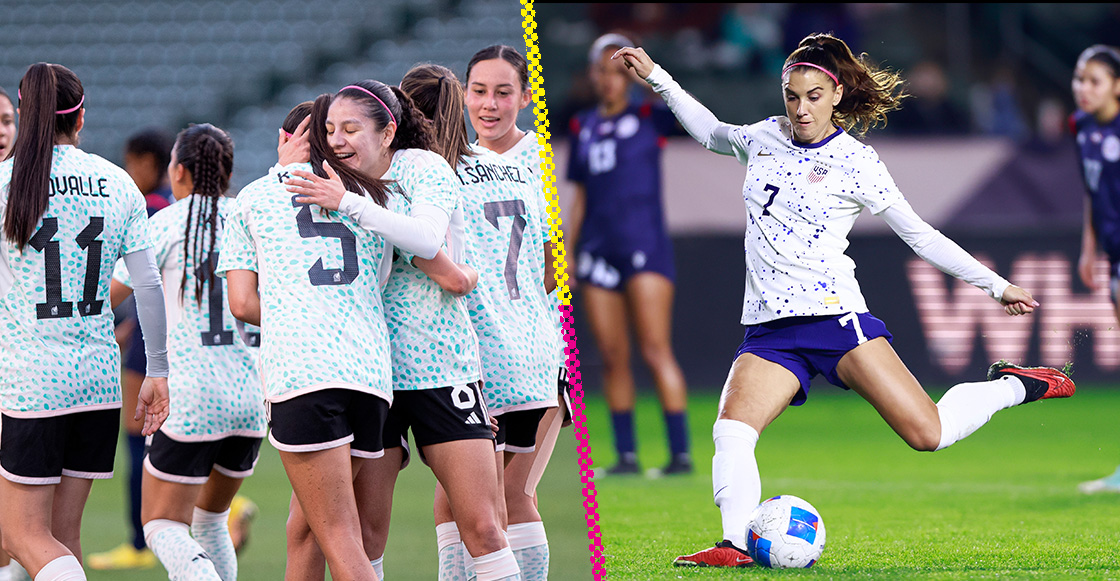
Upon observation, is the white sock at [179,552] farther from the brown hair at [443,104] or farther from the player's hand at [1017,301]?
the player's hand at [1017,301]

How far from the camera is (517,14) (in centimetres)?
1814

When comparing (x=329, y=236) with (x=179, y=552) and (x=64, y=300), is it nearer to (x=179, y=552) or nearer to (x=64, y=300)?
(x=64, y=300)

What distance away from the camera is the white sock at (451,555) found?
4195 mm

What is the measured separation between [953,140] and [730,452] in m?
9.74

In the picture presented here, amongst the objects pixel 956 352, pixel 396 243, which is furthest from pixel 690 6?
pixel 396 243

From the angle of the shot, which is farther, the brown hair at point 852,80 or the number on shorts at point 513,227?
the brown hair at point 852,80

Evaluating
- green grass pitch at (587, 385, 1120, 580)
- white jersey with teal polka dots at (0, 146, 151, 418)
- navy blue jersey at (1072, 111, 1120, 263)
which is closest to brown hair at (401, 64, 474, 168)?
white jersey with teal polka dots at (0, 146, 151, 418)

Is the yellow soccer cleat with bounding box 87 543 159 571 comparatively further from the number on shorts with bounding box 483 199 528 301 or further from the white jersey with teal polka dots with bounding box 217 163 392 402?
the white jersey with teal polka dots with bounding box 217 163 392 402

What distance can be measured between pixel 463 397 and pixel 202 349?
140 cm

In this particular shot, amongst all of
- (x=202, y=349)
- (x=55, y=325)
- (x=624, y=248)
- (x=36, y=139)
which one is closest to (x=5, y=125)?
(x=36, y=139)

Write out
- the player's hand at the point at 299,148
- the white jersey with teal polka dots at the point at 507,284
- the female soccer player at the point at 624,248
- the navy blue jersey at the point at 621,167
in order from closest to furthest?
the player's hand at the point at 299,148
the white jersey with teal polka dots at the point at 507,284
the female soccer player at the point at 624,248
the navy blue jersey at the point at 621,167

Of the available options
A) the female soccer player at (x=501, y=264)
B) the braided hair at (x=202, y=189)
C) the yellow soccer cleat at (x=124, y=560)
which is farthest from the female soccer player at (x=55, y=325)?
the yellow soccer cleat at (x=124, y=560)

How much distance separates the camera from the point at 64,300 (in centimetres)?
397

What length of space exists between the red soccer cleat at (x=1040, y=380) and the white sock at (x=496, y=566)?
2.05m
